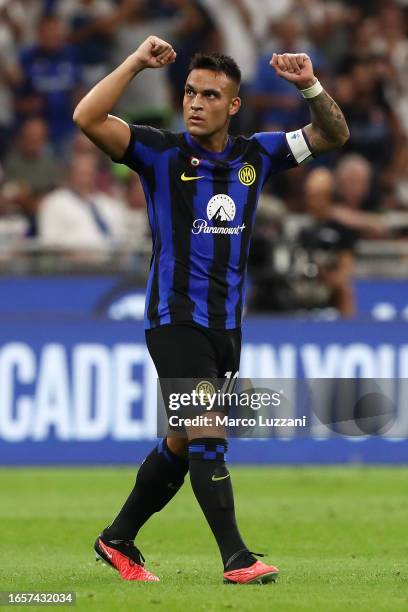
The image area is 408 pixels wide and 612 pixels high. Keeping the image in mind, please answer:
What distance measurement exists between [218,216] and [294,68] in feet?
2.60

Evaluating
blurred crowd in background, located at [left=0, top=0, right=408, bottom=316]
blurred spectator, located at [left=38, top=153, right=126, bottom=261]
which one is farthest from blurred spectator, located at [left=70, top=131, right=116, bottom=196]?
blurred spectator, located at [left=38, top=153, right=126, bottom=261]

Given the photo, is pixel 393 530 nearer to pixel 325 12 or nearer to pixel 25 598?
pixel 25 598

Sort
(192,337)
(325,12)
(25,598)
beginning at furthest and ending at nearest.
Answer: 1. (325,12)
2. (192,337)
3. (25,598)

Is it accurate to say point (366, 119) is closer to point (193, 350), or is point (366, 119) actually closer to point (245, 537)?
point (245, 537)

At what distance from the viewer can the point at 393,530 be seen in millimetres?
10023

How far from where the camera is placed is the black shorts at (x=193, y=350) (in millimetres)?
7086

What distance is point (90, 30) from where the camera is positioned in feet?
60.8

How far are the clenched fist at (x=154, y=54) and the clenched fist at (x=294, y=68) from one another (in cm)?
53

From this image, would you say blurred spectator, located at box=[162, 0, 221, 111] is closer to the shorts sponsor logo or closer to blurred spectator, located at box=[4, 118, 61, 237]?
blurred spectator, located at box=[4, 118, 61, 237]

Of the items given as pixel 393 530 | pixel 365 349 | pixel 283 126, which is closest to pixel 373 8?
pixel 283 126

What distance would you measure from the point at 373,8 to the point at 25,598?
14.3 metres

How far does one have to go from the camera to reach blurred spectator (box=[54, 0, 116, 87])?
1842 centimetres

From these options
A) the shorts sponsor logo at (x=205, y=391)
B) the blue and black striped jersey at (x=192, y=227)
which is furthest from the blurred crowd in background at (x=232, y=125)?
the shorts sponsor logo at (x=205, y=391)

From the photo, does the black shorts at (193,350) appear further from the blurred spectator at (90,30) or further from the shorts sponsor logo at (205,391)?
the blurred spectator at (90,30)
